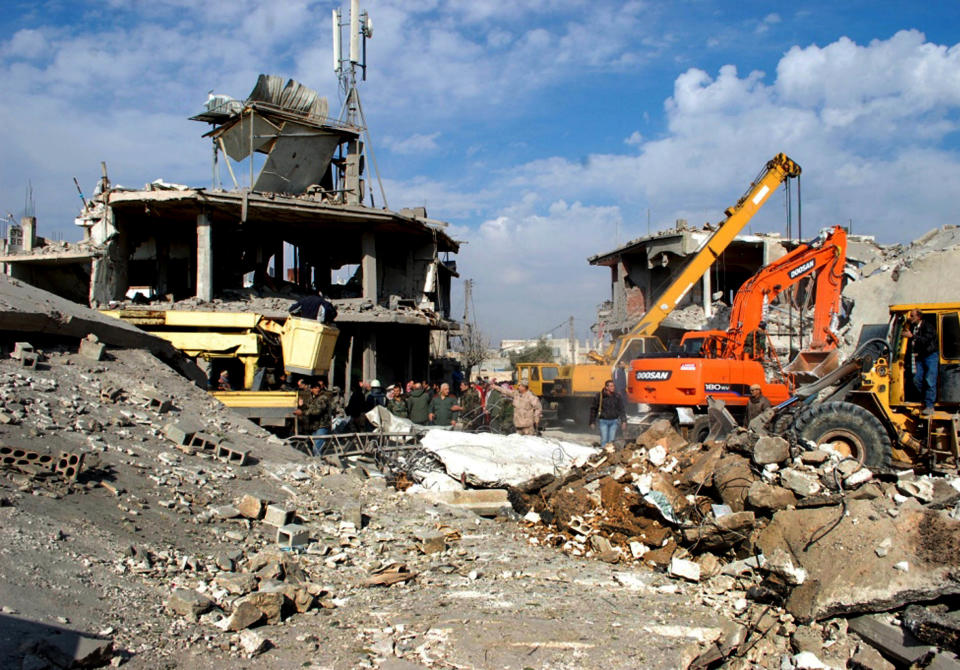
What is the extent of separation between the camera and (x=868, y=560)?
5.88 metres

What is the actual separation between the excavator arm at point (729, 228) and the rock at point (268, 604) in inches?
471

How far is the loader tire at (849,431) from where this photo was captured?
8.58 metres

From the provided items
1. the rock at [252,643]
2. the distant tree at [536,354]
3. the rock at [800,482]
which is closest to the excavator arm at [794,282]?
the rock at [800,482]

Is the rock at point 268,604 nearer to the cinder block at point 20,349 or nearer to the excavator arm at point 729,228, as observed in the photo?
the cinder block at point 20,349

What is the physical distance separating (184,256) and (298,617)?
794 inches

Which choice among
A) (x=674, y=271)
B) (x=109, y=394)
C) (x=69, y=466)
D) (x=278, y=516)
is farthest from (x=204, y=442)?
(x=674, y=271)

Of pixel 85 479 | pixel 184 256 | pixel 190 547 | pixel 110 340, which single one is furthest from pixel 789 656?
pixel 184 256

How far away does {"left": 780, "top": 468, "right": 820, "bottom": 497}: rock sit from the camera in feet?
24.2

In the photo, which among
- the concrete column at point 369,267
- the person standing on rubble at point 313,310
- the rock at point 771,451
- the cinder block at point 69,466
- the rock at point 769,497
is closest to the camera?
the cinder block at point 69,466

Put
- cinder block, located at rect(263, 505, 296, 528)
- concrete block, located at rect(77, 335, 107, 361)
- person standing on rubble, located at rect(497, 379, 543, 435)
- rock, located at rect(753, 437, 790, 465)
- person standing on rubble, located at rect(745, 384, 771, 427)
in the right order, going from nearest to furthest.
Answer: cinder block, located at rect(263, 505, 296, 528), rock, located at rect(753, 437, 790, 465), concrete block, located at rect(77, 335, 107, 361), person standing on rubble, located at rect(745, 384, 771, 427), person standing on rubble, located at rect(497, 379, 543, 435)

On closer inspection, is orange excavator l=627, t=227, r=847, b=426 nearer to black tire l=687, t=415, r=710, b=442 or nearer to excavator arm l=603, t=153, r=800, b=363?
black tire l=687, t=415, r=710, b=442

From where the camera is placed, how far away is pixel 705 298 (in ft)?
79.2

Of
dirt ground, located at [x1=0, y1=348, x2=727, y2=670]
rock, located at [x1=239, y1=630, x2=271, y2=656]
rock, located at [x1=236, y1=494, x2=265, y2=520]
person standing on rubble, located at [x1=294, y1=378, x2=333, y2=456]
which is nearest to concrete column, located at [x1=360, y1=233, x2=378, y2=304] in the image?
person standing on rubble, located at [x1=294, y1=378, x2=333, y2=456]

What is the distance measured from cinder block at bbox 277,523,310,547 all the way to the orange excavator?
7.83m
